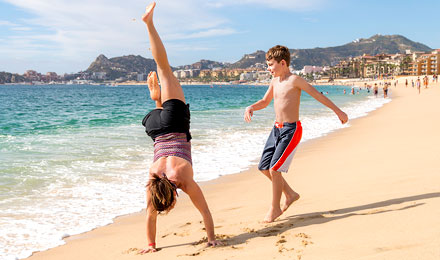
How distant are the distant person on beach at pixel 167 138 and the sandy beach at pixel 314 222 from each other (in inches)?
22.0

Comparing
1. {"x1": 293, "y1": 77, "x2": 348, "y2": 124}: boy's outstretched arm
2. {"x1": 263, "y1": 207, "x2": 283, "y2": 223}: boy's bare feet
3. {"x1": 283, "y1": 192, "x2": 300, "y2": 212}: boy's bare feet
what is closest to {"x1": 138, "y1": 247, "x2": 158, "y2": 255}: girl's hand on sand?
{"x1": 263, "y1": 207, "x2": 283, "y2": 223}: boy's bare feet

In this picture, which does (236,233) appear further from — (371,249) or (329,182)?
(329,182)

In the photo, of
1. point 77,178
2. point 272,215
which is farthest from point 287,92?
point 77,178

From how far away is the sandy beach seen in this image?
→ 2959 mm

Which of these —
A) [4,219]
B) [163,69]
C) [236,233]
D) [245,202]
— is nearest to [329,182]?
[245,202]

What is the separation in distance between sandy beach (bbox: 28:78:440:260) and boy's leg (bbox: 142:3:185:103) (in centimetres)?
134

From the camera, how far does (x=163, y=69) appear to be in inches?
126

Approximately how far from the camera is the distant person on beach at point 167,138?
3.08m

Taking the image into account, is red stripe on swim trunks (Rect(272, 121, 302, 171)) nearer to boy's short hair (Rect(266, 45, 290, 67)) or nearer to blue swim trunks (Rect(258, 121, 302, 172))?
blue swim trunks (Rect(258, 121, 302, 172))

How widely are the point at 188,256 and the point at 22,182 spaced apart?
4741 millimetres

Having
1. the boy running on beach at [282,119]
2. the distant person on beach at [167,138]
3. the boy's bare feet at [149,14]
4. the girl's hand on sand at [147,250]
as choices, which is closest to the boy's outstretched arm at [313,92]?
the boy running on beach at [282,119]

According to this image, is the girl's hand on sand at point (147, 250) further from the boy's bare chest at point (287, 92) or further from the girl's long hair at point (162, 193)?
the boy's bare chest at point (287, 92)

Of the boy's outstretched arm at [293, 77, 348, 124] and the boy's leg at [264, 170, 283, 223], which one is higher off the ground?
the boy's outstretched arm at [293, 77, 348, 124]

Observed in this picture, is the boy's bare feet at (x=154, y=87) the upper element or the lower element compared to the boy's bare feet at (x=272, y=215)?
upper
